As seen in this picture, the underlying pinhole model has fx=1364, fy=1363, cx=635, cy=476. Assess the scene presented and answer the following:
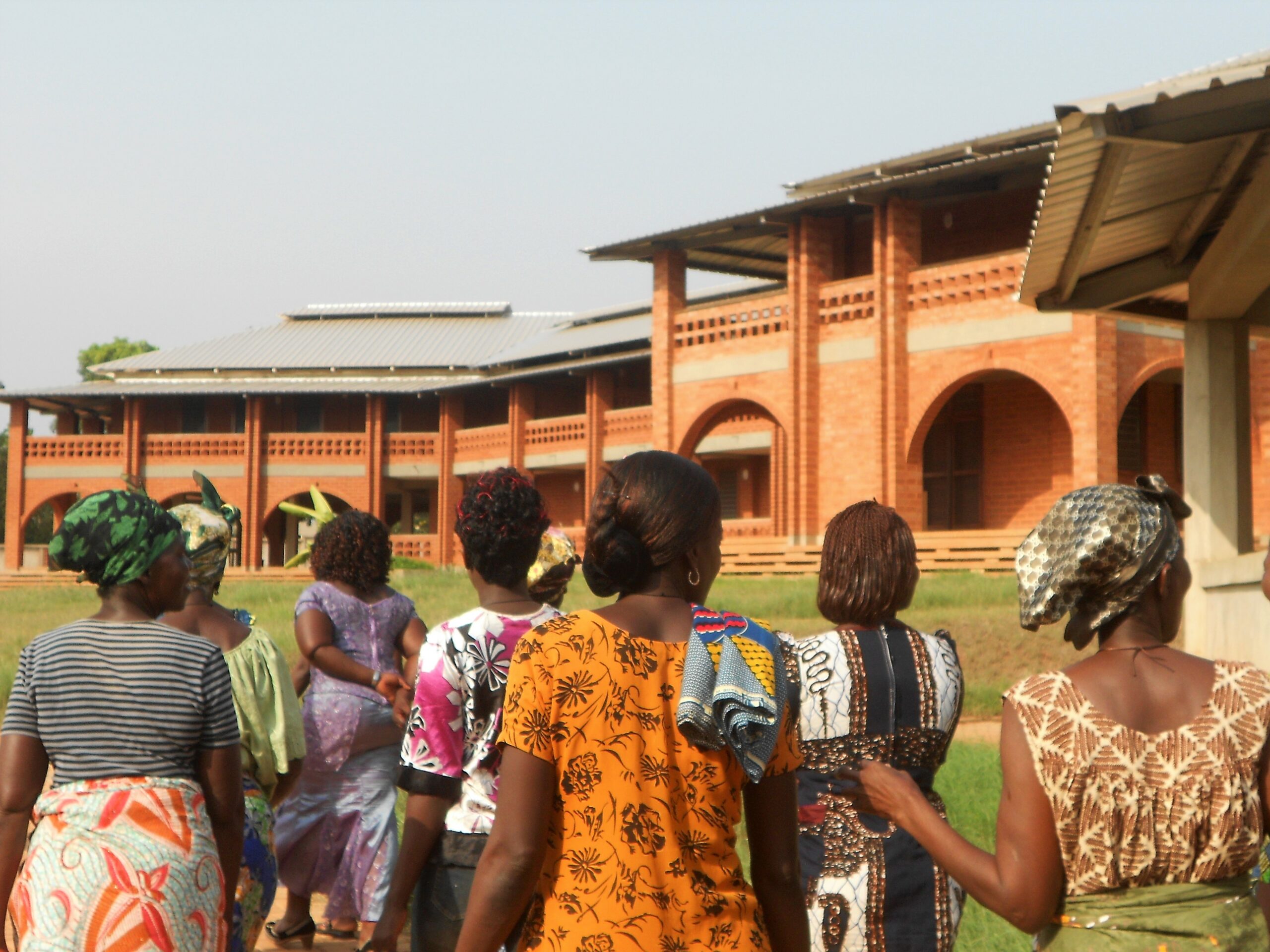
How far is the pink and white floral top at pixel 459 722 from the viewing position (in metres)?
3.17

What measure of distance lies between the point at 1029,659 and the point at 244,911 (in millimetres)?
10432

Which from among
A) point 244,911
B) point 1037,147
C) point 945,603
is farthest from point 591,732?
point 1037,147

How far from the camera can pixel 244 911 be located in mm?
3486

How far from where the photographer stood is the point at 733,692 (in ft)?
7.07

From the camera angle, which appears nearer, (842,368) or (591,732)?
(591,732)

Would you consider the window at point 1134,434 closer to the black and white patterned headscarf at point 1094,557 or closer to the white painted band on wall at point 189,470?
the black and white patterned headscarf at point 1094,557

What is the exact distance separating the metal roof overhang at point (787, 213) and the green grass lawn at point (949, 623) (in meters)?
5.46

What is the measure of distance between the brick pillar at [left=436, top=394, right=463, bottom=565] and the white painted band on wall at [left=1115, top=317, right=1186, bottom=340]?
1759 centimetres

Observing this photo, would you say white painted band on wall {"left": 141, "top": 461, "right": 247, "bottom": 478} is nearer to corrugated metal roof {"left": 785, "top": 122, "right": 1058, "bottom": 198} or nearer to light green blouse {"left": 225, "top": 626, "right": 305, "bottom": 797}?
corrugated metal roof {"left": 785, "top": 122, "right": 1058, "bottom": 198}

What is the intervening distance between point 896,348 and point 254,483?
18.6 m

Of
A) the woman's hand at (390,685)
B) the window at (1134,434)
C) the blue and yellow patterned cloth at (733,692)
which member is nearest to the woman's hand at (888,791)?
the blue and yellow patterned cloth at (733,692)

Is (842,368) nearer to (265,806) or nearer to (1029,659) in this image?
(1029,659)

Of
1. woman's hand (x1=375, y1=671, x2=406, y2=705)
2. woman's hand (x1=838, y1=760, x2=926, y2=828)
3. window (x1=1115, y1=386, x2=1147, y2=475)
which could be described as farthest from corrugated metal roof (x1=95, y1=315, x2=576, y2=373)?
woman's hand (x1=838, y1=760, x2=926, y2=828)

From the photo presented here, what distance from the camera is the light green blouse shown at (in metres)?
3.80
